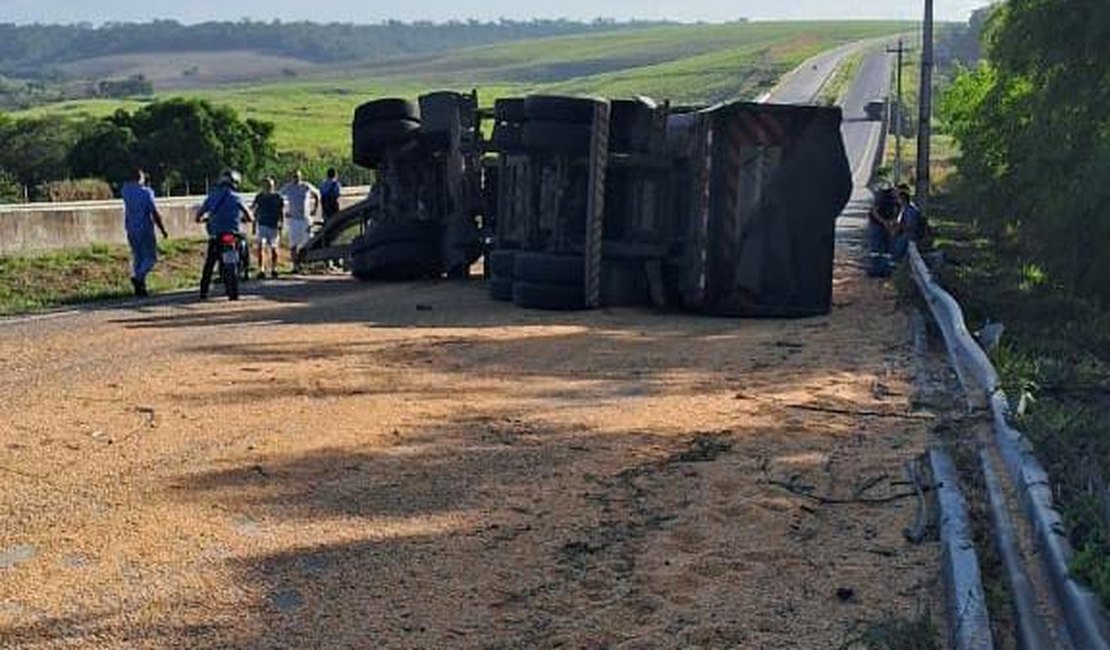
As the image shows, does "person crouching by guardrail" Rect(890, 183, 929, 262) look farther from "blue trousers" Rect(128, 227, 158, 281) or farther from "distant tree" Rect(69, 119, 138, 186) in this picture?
"distant tree" Rect(69, 119, 138, 186)

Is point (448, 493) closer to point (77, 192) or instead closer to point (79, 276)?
point (79, 276)

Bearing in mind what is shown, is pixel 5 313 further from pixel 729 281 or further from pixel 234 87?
pixel 234 87

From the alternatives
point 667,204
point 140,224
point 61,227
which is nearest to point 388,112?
point 140,224

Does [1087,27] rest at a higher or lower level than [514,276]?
higher

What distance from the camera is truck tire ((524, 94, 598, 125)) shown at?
46.5 ft

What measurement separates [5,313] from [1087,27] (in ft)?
38.2

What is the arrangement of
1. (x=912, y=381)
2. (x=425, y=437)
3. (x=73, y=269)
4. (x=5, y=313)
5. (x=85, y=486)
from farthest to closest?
1. (x=73, y=269)
2. (x=5, y=313)
3. (x=912, y=381)
4. (x=425, y=437)
5. (x=85, y=486)

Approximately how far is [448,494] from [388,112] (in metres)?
11.7

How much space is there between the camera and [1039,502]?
17.3 ft

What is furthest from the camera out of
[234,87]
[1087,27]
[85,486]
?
[234,87]

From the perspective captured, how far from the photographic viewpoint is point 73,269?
18.3 metres

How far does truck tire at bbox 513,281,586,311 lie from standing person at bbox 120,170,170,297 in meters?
4.34

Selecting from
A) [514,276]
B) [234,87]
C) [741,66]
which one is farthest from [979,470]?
[234,87]

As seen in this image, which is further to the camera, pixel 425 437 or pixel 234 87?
pixel 234 87
